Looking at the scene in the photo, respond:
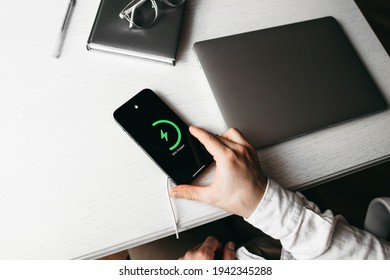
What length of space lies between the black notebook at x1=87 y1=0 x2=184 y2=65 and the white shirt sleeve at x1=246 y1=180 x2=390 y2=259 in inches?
14.6

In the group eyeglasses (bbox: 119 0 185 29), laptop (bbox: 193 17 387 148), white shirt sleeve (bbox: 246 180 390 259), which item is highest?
eyeglasses (bbox: 119 0 185 29)

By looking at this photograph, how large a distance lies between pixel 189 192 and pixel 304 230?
230mm

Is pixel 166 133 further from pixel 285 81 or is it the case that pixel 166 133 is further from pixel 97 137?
pixel 285 81

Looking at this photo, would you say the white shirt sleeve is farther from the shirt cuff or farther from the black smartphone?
the black smartphone

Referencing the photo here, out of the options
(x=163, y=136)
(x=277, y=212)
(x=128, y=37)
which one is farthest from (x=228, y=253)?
(x=128, y=37)

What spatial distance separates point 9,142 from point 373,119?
0.78 m

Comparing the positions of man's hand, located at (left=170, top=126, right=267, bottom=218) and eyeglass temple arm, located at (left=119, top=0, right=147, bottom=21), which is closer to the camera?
man's hand, located at (left=170, top=126, right=267, bottom=218)

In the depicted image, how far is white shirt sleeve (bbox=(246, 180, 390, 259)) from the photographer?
0.59m

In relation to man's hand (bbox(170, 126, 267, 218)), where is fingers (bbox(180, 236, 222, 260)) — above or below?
below

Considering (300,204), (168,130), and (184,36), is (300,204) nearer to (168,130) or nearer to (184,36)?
(168,130)

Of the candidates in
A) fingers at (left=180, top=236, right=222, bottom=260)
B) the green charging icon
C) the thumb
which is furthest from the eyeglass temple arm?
fingers at (left=180, top=236, right=222, bottom=260)

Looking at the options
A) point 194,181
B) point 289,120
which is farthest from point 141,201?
point 289,120

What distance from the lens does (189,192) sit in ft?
1.92
